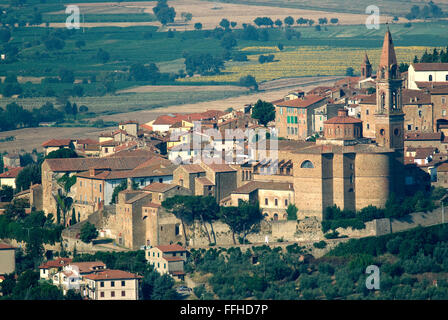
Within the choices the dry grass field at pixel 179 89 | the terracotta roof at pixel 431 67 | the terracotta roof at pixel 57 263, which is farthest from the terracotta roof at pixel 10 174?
the dry grass field at pixel 179 89

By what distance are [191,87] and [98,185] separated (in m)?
77.6

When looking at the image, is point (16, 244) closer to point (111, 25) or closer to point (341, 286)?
point (341, 286)

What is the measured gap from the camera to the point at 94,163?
71812 mm

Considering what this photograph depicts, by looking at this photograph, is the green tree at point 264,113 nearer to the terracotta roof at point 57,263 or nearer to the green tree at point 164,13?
the terracotta roof at point 57,263

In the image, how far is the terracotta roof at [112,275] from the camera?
195 ft

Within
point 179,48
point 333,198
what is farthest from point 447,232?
point 179,48

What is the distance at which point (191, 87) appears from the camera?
14550 centimetres

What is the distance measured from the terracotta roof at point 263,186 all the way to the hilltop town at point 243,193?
0.26 feet

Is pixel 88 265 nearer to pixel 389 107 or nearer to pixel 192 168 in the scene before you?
pixel 192 168

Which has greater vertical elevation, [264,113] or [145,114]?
[264,113]

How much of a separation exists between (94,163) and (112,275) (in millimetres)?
13416

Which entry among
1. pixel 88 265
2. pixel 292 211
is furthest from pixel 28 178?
pixel 292 211

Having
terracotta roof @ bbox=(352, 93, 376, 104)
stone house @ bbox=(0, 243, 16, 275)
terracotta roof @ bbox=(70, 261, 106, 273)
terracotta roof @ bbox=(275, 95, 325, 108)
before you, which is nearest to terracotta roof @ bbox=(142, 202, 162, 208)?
terracotta roof @ bbox=(70, 261, 106, 273)

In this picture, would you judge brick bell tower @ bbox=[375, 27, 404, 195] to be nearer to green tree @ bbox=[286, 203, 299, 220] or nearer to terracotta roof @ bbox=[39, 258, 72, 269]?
green tree @ bbox=[286, 203, 299, 220]
